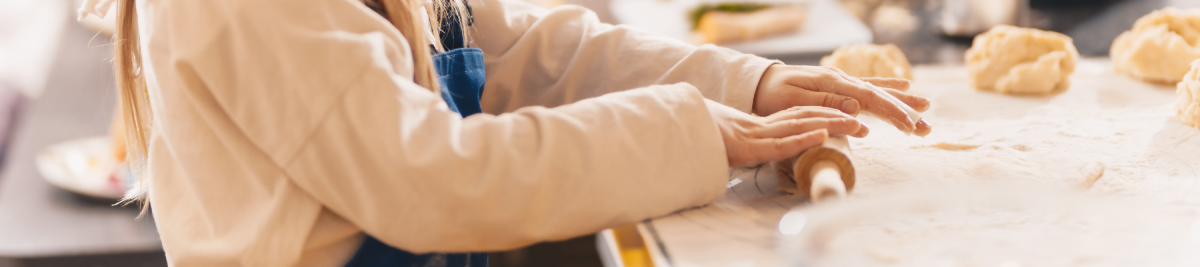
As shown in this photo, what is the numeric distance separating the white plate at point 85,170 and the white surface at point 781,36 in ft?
3.55

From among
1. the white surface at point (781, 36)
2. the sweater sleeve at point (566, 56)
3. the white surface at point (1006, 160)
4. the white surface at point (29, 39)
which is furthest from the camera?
the white surface at point (29, 39)

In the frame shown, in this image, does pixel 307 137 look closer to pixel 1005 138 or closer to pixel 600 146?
pixel 600 146

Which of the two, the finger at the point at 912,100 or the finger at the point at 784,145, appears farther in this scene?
the finger at the point at 912,100

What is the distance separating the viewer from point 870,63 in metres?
0.93

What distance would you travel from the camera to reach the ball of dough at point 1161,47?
0.86m

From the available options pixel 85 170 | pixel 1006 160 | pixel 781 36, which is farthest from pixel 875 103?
pixel 85 170

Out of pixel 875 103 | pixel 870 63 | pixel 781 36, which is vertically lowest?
pixel 781 36

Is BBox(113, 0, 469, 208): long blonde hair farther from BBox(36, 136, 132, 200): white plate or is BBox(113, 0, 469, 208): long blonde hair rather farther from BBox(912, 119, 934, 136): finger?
BBox(36, 136, 132, 200): white plate

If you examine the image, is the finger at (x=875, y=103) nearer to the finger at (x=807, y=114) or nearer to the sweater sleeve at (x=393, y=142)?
the finger at (x=807, y=114)

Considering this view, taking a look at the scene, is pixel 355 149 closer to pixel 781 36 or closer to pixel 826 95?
pixel 826 95

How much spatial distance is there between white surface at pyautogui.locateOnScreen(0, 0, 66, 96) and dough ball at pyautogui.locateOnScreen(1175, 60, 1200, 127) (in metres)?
2.03

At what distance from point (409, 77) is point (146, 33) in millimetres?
182

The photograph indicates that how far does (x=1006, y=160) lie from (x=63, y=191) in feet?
5.27

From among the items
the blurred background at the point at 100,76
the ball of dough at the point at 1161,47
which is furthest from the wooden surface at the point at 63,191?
the ball of dough at the point at 1161,47
